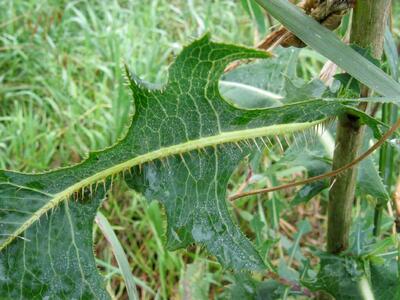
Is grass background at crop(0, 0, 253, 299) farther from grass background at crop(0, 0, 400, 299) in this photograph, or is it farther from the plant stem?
the plant stem

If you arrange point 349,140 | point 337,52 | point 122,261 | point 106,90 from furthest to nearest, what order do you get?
point 106,90
point 122,261
point 349,140
point 337,52

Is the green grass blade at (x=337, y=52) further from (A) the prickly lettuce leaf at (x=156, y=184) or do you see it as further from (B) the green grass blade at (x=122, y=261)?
(B) the green grass blade at (x=122, y=261)

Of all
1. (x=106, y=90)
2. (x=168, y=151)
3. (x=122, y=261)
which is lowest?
(x=122, y=261)

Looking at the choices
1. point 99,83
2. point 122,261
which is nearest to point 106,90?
point 99,83

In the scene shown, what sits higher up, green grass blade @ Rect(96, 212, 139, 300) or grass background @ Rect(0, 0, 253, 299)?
grass background @ Rect(0, 0, 253, 299)

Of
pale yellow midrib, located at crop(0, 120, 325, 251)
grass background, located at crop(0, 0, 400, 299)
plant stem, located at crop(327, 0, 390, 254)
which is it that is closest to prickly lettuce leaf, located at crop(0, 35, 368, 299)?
pale yellow midrib, located at crop(0, 120, 325, 251)

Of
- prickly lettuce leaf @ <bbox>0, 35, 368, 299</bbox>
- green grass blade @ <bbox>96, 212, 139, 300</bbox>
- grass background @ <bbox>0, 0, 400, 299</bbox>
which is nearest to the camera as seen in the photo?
prickly lettuce leaf @ <bbox>0, 35, 368, 299</bbox>

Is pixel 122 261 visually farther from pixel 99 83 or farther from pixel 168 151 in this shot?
pixel 99 83
